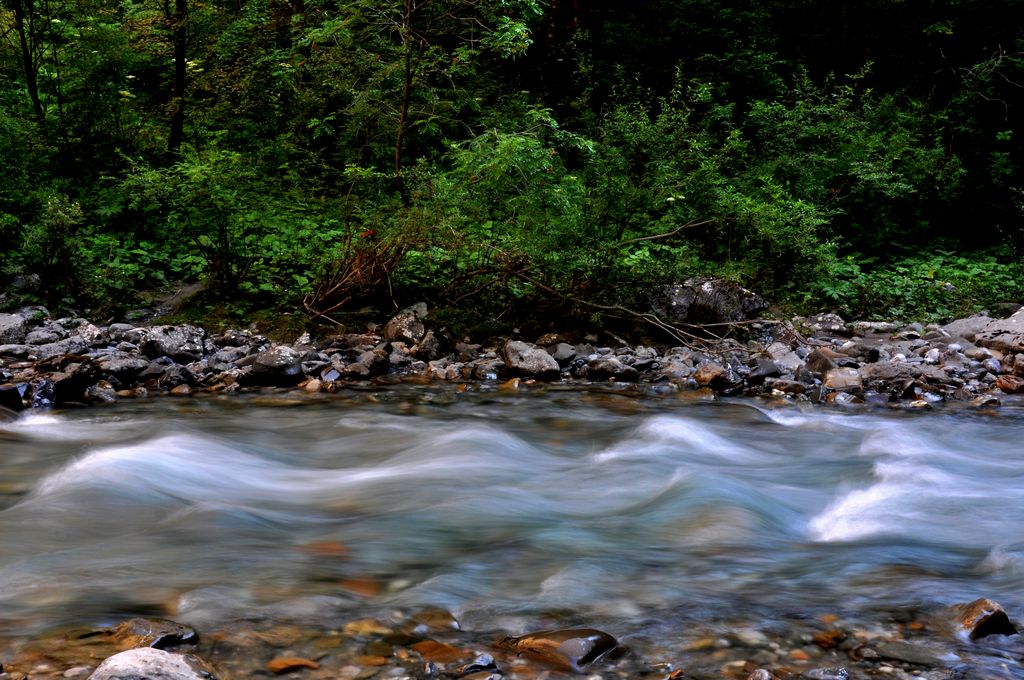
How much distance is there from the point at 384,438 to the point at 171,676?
3935 millimetres

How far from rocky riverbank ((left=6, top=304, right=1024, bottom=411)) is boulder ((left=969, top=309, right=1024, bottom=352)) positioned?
0.8 inches

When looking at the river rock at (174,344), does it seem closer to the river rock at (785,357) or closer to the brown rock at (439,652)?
the river rock at (785,357)

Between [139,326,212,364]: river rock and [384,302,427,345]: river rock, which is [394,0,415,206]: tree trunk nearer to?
[384,302,427,345]: river rock

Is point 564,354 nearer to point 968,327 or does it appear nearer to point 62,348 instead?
point 62,348

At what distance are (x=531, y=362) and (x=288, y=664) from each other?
5545 millimetres

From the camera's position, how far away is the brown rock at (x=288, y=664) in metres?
2.54

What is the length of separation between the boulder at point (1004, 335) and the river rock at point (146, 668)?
8.66 m

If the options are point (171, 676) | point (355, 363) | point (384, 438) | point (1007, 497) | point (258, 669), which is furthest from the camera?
point (355, 363)

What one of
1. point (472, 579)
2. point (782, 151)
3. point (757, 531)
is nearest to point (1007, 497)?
point (757, 531)

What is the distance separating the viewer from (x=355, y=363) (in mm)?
7883

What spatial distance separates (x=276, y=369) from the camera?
747 cm

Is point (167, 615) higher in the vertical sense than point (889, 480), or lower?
higher

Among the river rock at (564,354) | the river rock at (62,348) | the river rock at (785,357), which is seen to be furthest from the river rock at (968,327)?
the river rock at (62,348)

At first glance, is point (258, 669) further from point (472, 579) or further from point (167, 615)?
point (472, 579)
